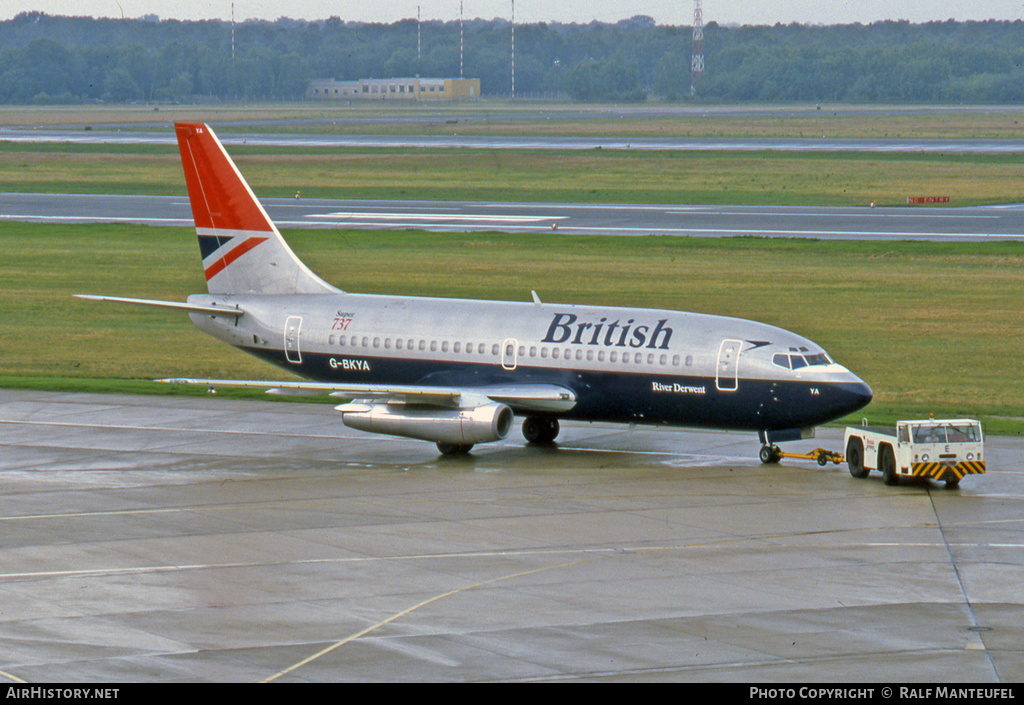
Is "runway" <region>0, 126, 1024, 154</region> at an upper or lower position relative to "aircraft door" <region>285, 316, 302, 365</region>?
upper

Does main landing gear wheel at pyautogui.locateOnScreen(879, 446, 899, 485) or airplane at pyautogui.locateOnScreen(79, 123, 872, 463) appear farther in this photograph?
airplane at pyautogui.locateOnScreen(79, 123, 872, 463)

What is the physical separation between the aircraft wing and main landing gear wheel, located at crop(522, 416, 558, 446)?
6.96 feet

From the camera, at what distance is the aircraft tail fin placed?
155ft

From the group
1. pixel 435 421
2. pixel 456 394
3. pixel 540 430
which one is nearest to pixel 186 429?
pixel 435 421

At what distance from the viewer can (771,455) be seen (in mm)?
40219

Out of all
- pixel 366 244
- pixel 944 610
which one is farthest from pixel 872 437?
pixel 366 244

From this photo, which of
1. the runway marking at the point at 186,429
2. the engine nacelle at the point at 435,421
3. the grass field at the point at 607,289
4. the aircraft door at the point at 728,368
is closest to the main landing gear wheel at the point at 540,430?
the engine nacelle at the point at 435,421

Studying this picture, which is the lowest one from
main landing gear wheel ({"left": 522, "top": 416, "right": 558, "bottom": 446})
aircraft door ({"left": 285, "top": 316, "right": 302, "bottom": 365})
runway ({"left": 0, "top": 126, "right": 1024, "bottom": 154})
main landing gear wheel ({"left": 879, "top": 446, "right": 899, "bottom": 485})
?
main landing gear wheel ({"left": 522, "top": 416, "right": 558, "bottom": 446})

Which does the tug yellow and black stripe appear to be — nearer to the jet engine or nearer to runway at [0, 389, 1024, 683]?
runway at [0, 389, 1024, 683]

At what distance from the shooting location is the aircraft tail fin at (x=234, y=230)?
47.4 m

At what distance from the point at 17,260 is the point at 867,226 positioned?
2272 inches

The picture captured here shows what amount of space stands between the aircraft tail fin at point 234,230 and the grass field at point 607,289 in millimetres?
8056

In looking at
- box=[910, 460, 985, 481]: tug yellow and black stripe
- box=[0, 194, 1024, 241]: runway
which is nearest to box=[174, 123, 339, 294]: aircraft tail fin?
box=[910, 460, 985, 481]: tug yellow and black stripe

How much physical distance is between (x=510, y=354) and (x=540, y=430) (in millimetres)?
2919
